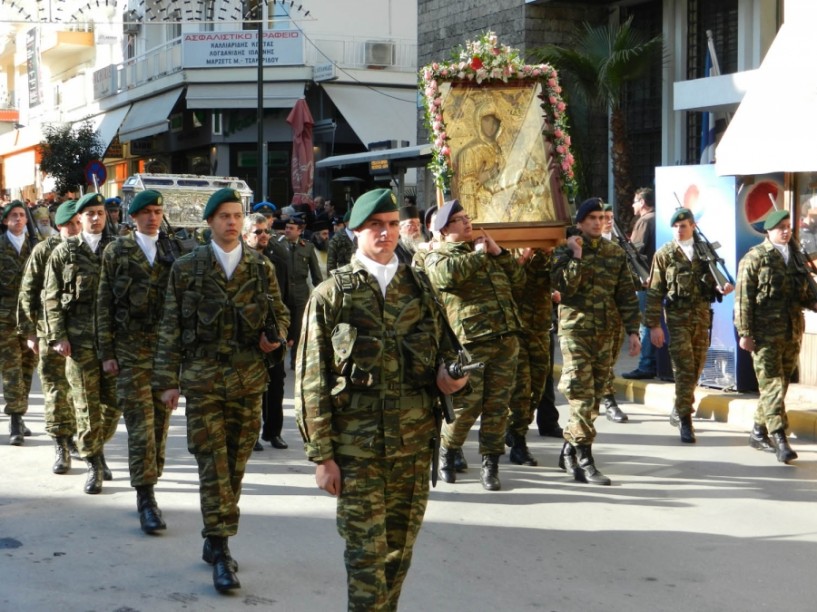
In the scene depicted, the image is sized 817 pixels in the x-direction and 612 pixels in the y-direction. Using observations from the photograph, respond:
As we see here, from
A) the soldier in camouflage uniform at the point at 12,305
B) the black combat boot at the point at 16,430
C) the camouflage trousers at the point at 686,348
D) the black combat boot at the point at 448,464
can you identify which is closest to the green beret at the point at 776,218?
the camouflage trousers at the point at 686,348

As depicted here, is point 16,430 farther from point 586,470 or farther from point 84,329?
point 586,470

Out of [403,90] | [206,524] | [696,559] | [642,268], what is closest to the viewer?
[206,524]

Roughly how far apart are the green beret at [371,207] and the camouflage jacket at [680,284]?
565cm

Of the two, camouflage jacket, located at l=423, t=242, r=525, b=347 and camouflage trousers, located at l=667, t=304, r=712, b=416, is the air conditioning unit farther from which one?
camouflage jacket, located at l=423, t=242, r=525, b=347

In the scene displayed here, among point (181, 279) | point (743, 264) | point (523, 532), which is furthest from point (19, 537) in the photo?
point (743, 264)

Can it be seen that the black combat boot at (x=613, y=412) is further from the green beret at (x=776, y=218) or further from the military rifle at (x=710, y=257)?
the green beret at (x=776, y=218)

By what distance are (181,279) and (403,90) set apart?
1060 inches

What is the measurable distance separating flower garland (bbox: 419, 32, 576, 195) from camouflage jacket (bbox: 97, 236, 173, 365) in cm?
255

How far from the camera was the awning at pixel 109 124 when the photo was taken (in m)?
37.6

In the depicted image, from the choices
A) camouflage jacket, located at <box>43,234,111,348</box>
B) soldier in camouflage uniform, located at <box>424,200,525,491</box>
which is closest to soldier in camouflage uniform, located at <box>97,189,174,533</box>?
camouflage jacket, located at <box>43,234,111,348</box>

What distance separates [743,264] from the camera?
9.44 metres

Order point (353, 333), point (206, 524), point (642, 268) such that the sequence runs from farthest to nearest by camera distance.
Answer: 1. point (642, 268)
2. point (206, 524)
3. point (353, 333)

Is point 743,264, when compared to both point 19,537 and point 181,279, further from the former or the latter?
point 19,537

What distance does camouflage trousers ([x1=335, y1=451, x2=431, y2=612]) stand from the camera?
4695mm
